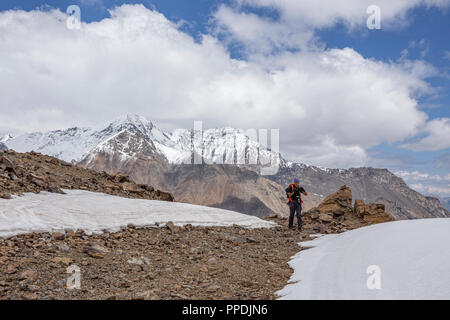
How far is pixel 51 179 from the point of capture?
1739 centimetres

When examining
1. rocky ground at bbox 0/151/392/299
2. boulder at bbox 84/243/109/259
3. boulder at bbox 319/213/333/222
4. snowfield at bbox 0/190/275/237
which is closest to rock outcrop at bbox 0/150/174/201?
rocky ground at bbox 0/151/392/299

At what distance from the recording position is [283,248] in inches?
519

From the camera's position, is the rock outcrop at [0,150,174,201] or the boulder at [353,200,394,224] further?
the boulder at [353,200,394,224]

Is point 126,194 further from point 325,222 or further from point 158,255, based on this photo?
point 325,222

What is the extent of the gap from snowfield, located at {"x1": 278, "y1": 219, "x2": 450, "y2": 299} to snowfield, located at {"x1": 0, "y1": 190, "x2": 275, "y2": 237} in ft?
22.4

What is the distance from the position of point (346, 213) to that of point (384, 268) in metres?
19.5

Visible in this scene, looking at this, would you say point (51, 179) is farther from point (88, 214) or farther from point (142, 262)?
point (142, 262)

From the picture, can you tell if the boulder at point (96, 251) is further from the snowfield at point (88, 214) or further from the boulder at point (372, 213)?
the boulder at point (372, 213)

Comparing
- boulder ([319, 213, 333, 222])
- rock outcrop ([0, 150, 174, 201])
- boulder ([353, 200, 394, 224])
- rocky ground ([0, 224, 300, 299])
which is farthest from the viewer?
boulder ([353, 200, 394, 224])

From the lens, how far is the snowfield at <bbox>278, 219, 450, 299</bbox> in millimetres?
6121

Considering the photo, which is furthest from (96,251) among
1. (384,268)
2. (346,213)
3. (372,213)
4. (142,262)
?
(346,213)

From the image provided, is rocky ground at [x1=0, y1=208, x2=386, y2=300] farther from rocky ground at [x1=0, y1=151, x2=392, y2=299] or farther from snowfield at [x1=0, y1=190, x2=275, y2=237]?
snowfield at [x1=0, y1=190, x2=275, y2=237]

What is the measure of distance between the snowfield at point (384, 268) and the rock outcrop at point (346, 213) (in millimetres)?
11459
